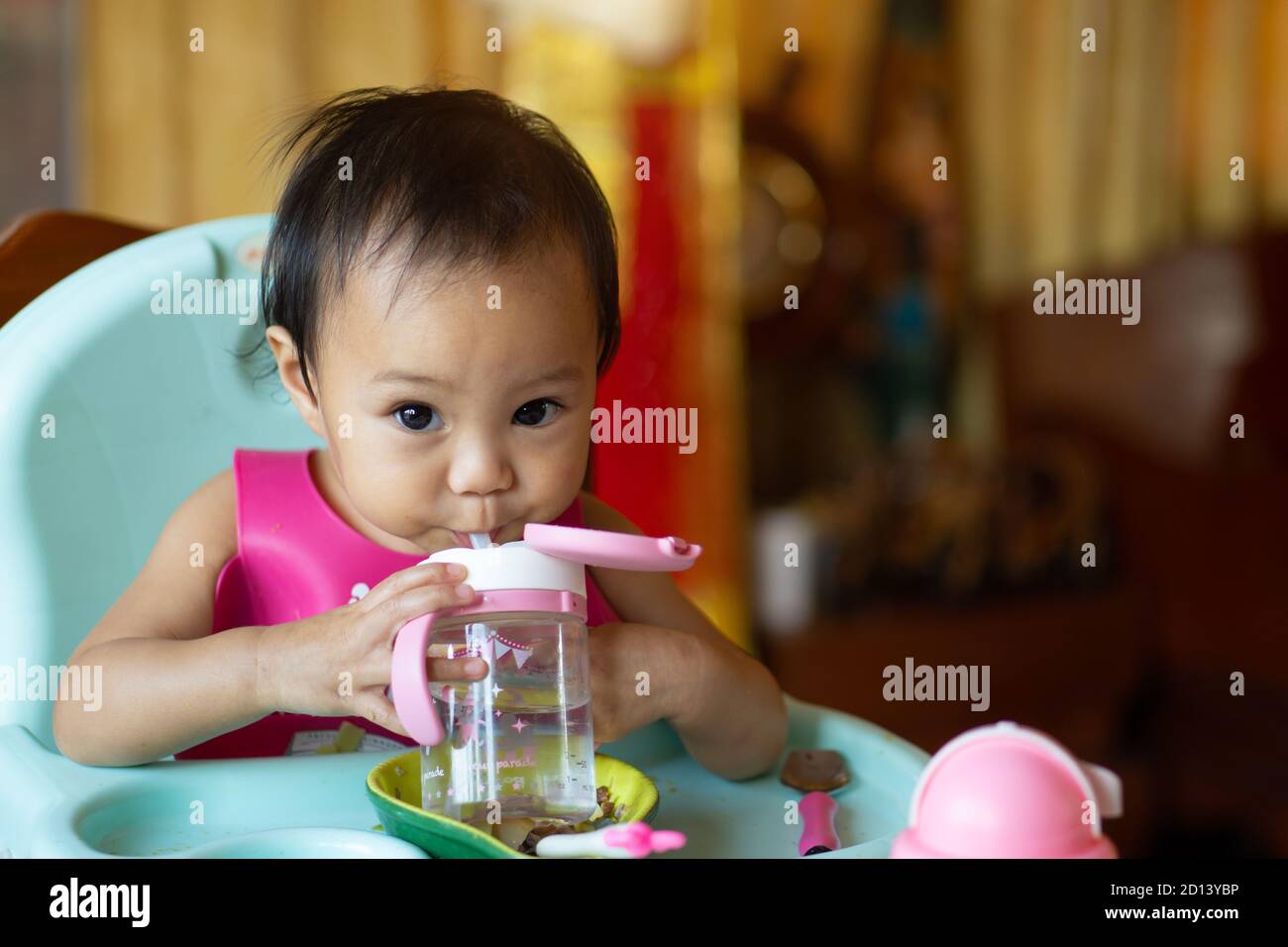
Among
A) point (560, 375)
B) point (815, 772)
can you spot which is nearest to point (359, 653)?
point (560, 375)

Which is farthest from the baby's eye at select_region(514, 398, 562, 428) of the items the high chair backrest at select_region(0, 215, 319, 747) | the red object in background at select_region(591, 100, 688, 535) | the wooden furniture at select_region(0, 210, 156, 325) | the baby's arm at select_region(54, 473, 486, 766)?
the red object in background at select_region(591, 100, 688, 535)

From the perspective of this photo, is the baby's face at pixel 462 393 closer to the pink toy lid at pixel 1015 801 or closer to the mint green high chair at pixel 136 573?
the mint green high chair at pixel 136 573

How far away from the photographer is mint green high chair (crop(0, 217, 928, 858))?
620mm

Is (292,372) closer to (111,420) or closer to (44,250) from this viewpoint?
(111,420)

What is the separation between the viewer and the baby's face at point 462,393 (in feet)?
1.98

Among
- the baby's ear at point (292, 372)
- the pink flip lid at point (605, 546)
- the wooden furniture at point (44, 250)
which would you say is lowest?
the pink flip lid at point (605, 546)

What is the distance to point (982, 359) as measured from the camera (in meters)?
2.80

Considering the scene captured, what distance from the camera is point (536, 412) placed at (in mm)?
643

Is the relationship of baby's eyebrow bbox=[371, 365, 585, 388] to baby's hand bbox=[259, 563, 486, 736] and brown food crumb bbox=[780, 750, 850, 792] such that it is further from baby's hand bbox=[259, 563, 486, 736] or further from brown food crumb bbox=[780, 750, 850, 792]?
brown food crumb bbox=[780, 750, 850, 792]

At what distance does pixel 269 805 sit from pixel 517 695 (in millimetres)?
Result: 146

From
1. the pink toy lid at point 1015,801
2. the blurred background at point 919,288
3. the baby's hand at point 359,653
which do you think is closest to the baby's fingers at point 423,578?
the baby's hand at point 359,653

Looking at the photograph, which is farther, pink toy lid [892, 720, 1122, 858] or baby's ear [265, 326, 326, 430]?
baby's ear [265, 326, 326, 430]

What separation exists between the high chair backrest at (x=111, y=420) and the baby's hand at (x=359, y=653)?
139mm

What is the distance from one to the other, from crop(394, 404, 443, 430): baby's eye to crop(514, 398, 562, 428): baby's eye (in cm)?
4
